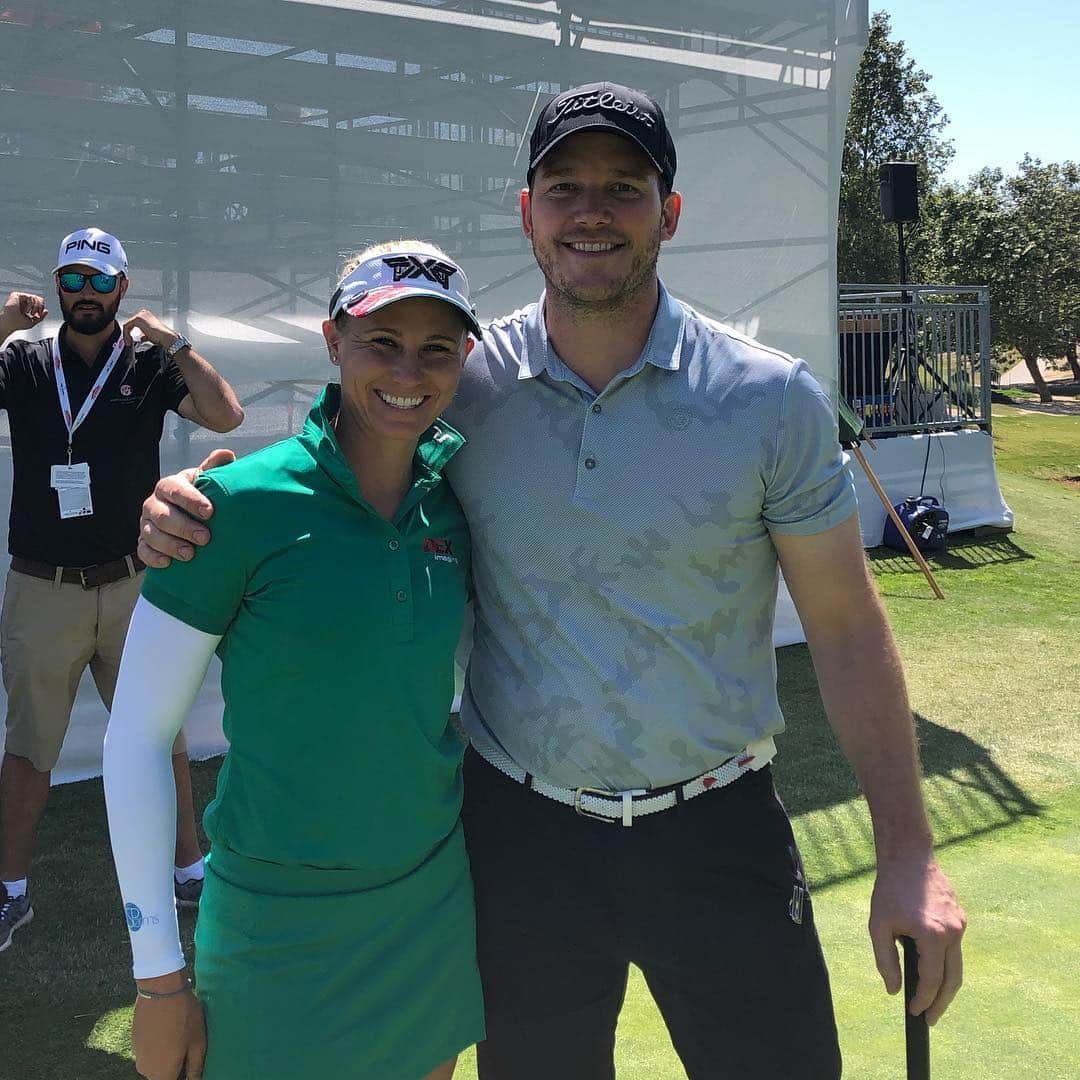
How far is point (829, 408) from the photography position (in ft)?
6.00

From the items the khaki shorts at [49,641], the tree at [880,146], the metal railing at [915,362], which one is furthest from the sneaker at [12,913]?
the tree at [880,146]

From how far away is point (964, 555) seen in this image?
9.73 m

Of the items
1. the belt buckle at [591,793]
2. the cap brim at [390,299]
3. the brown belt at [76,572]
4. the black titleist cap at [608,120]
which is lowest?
the belt buckle at [591,793]

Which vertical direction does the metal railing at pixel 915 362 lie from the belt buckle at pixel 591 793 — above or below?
above

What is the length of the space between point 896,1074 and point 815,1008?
1.27m

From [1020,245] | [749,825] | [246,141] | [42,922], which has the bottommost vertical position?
[42,922]

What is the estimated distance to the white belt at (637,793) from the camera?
1.87m

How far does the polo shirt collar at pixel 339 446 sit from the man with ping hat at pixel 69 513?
2.20m

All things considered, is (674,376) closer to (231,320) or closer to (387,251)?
(387,251)

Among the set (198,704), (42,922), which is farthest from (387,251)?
(198,704)

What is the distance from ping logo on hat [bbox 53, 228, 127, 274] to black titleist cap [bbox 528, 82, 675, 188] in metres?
2.42

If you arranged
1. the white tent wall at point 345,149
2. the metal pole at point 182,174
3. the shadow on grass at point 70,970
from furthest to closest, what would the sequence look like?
the metal pole at point 182,174 < the white tent wall at point 345,149 < the shadow on grass at point 70,970

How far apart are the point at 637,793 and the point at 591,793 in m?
0.07

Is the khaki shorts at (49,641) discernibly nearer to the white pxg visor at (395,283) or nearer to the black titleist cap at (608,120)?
the white pxg visor at (395,283)
